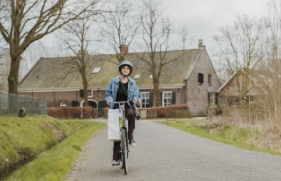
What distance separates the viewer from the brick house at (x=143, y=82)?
4594 centimetres

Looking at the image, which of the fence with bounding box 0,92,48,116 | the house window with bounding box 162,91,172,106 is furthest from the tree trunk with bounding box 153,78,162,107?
the fence with bounding box 0,92,48,116

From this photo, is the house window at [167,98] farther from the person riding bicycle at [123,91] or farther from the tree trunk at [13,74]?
the person riding bicycle at [123,91]

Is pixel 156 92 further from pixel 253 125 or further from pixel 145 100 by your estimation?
pixel 253 125

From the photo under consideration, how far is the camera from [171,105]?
42.3 m

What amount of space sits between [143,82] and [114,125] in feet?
129

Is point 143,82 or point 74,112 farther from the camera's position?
point 143,82

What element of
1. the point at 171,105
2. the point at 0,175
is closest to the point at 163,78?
the point at 171,105

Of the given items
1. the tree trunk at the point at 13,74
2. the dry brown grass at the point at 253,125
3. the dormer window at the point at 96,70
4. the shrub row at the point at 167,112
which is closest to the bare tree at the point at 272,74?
the dry brown grass at the point at 253,125

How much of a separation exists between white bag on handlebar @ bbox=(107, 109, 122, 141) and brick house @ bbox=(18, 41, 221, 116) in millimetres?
36516

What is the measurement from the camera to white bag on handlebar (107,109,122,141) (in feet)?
26.3

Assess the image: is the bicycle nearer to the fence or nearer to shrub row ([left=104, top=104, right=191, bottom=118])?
the fence

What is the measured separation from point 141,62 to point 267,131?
35.0 metres

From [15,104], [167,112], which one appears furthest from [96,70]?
[15,104]

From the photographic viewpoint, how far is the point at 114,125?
805cm
